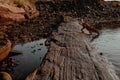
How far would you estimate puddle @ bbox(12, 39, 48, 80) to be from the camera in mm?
10448

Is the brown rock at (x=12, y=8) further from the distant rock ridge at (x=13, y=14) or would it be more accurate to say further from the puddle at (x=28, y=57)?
the puddle at (x=28, y=57)

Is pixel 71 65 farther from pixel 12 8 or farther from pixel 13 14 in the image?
pixel 12 8

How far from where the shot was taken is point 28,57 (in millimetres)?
12703

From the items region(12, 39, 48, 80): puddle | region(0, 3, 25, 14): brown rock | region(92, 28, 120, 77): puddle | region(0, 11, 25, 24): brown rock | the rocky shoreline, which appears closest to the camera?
region(12, 39, 48, 80): puddle

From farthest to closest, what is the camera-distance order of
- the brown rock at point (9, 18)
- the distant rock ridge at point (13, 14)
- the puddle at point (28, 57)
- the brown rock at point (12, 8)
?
the brown rock at point (12, 8), the distant rock ridge at point (13, 14), the brown rock at point (9, 18), the puddle at point (28, 57)

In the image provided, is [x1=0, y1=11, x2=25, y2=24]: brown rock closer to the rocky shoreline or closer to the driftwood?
the rocky shoreline

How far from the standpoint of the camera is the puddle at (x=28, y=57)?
1045 cm

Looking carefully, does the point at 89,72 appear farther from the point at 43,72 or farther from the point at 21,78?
the point at 21,78

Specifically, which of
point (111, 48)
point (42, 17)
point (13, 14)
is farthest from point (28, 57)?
point (42, 17)

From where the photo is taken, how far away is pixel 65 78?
797 centimetres

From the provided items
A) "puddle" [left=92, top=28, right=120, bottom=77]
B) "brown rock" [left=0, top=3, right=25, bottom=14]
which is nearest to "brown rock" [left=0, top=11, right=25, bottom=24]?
"brown rock" [left=0, top=3, right=25, bottom=14]

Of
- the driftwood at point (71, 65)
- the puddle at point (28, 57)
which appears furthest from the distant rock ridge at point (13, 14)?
the driftwood at point (71, 65)

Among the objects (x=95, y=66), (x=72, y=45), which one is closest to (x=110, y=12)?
(x=72, y=45)

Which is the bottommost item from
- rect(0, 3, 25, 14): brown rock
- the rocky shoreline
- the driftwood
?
the rocky shoreline
